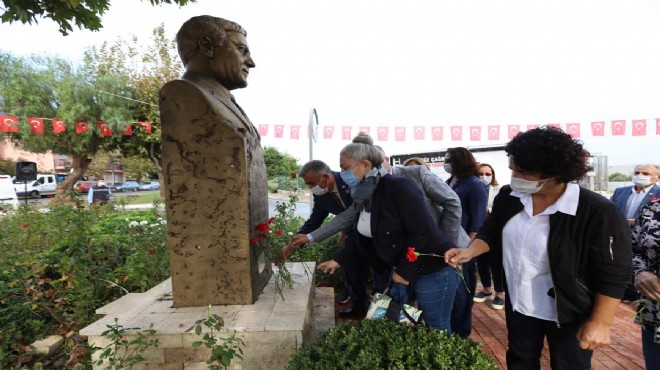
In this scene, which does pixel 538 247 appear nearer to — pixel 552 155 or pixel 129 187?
pixel 552 155

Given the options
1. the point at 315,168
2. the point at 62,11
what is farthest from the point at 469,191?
the point at 62,11

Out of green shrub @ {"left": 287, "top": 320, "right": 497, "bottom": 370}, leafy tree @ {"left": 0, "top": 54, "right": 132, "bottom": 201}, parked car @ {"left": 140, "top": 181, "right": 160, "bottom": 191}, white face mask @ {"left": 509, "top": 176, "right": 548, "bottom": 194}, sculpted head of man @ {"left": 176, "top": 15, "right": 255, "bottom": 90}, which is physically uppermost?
leafy tree @ {"left": 0, "top": 54, "right": 132, "bottom": 201}

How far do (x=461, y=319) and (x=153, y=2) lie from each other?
13.9ft

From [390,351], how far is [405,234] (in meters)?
0.80

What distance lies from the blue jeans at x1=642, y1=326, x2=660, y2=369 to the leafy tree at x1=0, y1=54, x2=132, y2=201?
60.9 feet

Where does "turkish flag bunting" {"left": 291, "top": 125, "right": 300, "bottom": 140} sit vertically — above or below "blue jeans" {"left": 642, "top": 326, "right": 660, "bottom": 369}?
above

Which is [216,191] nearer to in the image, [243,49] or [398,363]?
[243,49]

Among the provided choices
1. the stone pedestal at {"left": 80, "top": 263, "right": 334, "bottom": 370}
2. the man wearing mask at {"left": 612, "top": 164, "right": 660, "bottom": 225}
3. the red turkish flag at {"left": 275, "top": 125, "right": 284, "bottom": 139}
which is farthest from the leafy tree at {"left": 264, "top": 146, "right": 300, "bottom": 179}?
the stone pedestal at {"left": 80, "top": 263, "right": 334, "bottom": 370}

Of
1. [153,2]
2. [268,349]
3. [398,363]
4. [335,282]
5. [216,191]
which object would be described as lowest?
[335,282]

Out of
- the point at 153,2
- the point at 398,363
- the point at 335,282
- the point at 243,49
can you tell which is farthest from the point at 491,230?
the point at 153,2

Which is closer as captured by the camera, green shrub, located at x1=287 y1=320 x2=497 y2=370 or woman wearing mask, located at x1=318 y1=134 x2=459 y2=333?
green shrub, located at x1=287 y1=320 x2=497 y2=370

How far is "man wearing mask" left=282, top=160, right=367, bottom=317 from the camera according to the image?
3.21m

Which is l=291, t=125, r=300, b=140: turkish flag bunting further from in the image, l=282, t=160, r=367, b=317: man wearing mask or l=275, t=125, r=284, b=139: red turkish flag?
l=282, t=160, r=367, b=317: man wearing mask

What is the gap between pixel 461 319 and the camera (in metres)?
2.79
